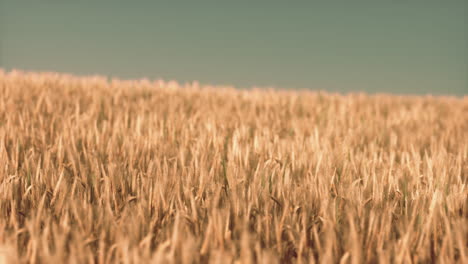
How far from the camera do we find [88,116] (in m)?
3.11

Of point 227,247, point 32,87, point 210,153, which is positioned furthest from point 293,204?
point 32,87

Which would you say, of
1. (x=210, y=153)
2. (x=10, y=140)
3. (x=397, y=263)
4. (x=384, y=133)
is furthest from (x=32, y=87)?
(x=397, y=263)

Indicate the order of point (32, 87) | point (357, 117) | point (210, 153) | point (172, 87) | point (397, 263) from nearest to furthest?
point (397, 263)
point (210, 153)
point (357, 117)
point (32, 87)
point (172, 87)

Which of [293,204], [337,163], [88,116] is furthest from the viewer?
[88,116]

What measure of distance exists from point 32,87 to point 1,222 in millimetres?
3544

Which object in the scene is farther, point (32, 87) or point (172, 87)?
point (172, 87)

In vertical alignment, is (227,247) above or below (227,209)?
below

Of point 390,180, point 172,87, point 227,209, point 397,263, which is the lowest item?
point 397,263

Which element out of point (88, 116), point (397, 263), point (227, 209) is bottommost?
point (397, 263)

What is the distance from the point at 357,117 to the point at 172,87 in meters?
2.60

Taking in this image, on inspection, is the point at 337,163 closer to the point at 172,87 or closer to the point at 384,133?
the point at 384,133

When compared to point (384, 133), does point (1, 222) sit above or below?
below

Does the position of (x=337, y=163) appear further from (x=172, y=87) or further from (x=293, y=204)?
(x=172, y=87)

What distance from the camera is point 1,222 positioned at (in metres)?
1.33
